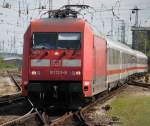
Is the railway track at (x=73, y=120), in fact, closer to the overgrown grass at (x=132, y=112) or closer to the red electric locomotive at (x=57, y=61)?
the red electric locomotive at (x=57, y=61)

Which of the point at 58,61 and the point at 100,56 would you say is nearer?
Result: the point at 58,61

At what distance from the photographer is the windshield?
61.3 ft

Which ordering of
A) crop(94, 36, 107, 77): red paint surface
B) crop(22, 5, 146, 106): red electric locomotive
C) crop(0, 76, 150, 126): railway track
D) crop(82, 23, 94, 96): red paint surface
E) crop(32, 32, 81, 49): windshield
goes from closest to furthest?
crop(0, 76, 150, 126): railway track
crop(22, 5, 146, 106): red electric locomotive
crop(82, 23, 94, 96): red paint surface
crop(32, 32, 81, 49): windshield
crop(94, 36, 107, 77): red paint surface

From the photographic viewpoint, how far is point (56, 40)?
739 inches

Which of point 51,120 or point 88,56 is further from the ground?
point 88,56

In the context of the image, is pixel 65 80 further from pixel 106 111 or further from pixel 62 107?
pixel 106 111

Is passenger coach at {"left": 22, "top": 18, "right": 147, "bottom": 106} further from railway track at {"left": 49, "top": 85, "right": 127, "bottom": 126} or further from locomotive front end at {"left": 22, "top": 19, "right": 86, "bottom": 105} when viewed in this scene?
railway track at {"left": 49, "top": 85, "right": 127, "bottom": 126}

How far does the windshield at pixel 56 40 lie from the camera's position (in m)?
18.7

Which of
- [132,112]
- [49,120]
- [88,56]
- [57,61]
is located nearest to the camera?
[49,120]

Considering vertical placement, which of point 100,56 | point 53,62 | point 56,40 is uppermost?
point 56,40

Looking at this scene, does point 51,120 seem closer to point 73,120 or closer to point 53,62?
point 73,120

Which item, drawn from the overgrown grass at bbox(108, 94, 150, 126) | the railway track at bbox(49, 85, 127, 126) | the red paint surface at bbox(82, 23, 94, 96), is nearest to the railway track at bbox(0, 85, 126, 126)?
the railway track at bbox(49, 85, 127, 126)

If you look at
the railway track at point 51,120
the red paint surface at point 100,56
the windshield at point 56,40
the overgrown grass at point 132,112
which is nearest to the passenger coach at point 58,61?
the windshield at point 56,40

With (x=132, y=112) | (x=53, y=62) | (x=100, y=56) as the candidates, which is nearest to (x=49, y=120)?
(x=53, y=62)
